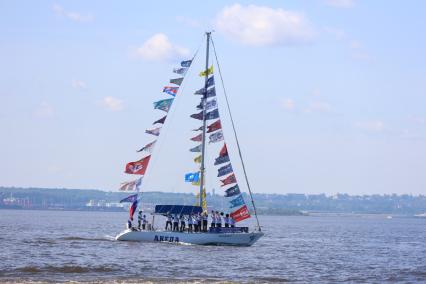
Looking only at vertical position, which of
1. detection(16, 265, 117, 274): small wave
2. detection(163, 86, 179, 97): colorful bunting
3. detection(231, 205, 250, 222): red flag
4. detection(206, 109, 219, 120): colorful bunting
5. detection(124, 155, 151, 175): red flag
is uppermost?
detection(163, 86, 179, 97): colorful bunting

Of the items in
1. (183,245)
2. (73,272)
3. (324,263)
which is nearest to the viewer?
(73,272)

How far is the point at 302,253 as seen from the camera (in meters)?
73.8

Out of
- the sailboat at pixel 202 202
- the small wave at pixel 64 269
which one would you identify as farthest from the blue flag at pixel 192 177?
the small wave at pixel 64 269

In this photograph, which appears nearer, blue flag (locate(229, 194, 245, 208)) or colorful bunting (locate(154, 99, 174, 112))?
blue flag (locate(229, 194, 245, 208))

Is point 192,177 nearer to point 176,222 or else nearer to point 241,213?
point 176,222

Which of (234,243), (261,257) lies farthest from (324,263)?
(234,243)

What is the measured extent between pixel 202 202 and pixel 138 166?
20.1ft

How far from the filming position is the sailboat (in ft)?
231

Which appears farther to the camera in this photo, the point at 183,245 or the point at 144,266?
the point at 183,245

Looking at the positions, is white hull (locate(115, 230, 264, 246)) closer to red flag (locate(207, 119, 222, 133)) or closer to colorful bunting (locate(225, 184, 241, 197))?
colorful bunting (locate(225, 184, 241, 197))

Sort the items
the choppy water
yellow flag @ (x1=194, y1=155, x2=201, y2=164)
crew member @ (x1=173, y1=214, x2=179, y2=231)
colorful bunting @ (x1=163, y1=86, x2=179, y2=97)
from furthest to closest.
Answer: colorful bunting @ (x1=163, y1=86, x2=179, y2=97)
yellow flag @ (x1=194, y1=155, x2=201, y2=164)
crew member @ (x1=173, y1=214, x2=179, y2=231)
the choppy water

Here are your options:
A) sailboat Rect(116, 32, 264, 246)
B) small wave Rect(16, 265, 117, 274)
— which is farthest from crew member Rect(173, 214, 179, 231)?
small wave Rect(16, 265, 117, 274)

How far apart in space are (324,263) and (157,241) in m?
14.1

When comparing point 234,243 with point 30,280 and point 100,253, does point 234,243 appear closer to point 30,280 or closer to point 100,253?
point 100,253
